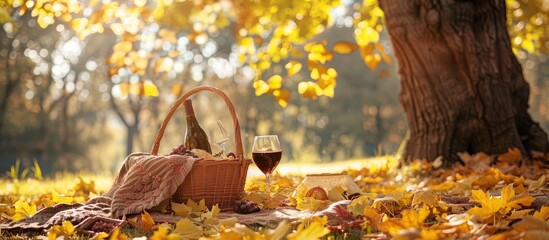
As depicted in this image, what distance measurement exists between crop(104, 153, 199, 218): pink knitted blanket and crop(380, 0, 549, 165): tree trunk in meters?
3.69

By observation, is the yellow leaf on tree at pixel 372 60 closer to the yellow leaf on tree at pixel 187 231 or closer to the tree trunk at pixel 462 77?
the tree trunk at pixel 462 77

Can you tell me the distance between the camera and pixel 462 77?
6.39 m

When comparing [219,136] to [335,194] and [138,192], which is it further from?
[335,194]

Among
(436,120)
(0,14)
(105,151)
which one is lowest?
(105,151)

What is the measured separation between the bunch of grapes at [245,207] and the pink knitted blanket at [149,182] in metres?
0.37

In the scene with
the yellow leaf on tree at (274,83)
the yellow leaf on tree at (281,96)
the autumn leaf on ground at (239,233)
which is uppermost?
the yellow leaf on tree at (274,83)

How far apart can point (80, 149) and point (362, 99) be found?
16394 millimetres

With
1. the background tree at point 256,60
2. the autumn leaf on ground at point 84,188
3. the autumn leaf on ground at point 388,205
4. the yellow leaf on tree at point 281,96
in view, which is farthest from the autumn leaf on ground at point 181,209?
the yellow leaf on tree at point 281,96

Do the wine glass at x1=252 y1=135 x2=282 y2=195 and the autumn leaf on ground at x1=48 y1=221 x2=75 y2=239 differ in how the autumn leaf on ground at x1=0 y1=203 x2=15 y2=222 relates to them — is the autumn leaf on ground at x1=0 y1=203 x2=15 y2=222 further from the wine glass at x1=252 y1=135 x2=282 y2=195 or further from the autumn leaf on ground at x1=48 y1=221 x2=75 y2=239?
the wine glass at x1=252 y1=135 x2=282 y2=195

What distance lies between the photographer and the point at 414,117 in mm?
6758

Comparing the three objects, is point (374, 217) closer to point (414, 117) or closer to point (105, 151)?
point (414, 117)

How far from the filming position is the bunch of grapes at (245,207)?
138 inches

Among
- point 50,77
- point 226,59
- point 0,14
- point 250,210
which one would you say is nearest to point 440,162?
point 250,210

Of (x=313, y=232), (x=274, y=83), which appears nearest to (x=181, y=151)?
(x=313, y=232)
